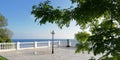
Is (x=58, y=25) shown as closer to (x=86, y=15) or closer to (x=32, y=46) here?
(x=86, y=15)

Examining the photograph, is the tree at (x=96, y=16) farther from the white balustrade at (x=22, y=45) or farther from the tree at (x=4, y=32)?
the tree at (x=4, y=32)

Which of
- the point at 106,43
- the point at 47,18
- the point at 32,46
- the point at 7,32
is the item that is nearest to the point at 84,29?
the point at 47,18

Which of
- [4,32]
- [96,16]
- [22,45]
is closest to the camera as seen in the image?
[96,16]

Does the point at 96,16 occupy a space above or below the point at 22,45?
above

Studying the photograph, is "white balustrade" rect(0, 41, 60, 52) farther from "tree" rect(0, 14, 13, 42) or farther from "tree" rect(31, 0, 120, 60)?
"tree" rect(31, 0, 120, 60)

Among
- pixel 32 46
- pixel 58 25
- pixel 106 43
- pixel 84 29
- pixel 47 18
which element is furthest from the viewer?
pixel 32 46

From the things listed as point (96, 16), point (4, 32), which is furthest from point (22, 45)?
point (96, 16)

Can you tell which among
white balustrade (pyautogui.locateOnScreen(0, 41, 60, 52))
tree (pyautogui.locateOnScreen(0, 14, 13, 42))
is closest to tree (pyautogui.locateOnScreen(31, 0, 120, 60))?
white balustrade (pyautogui.locateOnScreen(0, 41, 60, 52))

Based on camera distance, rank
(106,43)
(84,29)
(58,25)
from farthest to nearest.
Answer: (84,29) → (58,25) → (106,43)

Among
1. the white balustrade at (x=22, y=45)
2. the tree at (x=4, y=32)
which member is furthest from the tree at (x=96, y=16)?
the tree at (x=4, y=32)

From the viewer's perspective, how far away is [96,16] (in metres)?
3.91

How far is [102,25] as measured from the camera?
4.42 meters

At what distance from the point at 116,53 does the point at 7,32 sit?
80.2 feet

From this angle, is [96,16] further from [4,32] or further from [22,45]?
[4,32]
